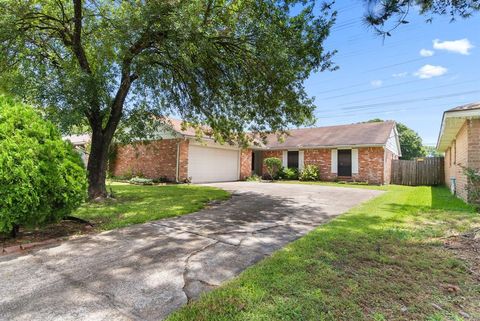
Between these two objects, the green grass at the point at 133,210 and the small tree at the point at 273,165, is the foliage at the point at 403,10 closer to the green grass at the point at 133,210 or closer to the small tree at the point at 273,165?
the green grass at the point at 133,210

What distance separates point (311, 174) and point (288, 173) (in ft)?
5.69

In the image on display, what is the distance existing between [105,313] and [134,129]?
27.6ft

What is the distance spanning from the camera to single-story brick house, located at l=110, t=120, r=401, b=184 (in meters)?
16.3

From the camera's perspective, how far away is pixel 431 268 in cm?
353

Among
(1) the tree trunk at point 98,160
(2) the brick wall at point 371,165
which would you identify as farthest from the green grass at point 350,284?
(2) the brick wall at point 371,165

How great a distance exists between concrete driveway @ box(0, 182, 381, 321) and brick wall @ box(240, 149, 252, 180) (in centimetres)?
1381

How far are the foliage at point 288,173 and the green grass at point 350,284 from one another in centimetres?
1595

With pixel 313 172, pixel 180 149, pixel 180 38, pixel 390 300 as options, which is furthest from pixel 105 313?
pixel 313 172

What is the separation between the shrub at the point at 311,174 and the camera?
2012 centimetres

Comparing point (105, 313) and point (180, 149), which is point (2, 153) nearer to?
point (105, 313)

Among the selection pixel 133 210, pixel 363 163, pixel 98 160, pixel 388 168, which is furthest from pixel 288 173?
pixel 133 210

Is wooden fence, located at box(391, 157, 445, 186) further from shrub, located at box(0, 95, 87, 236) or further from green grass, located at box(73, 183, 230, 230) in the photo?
shrub, located at box(0, 95, 87, 236)

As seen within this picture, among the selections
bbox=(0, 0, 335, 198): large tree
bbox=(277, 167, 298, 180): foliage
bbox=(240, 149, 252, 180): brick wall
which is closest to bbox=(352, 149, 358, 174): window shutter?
bbox=(277, 167, 298, 180): foliage

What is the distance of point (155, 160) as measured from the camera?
17.1 metres
